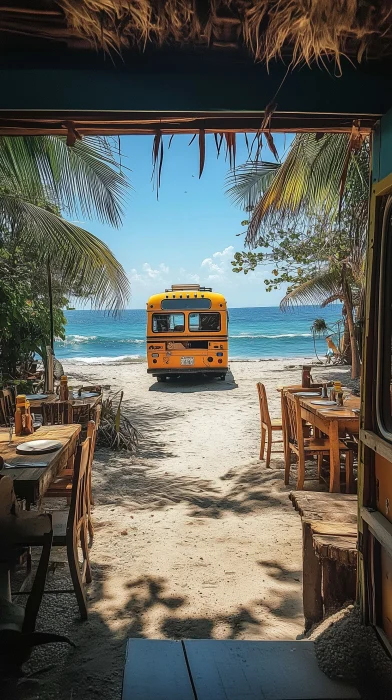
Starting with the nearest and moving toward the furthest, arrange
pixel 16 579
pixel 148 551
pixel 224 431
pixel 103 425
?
1. pixel 16 579
2. pixel 148 551
3. pixel 103 425
4. pixel 224 431

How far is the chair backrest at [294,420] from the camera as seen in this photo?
511 cm

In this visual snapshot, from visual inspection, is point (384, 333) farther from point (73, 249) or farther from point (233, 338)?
point (233, 338)

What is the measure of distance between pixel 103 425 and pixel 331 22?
6051 millimetres

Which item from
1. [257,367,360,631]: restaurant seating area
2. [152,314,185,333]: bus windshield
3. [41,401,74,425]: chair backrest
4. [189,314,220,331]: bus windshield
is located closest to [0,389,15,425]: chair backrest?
[41,401,74,425]: chair backrest

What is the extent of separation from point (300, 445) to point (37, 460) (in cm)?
268

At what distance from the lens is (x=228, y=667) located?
206 centimetres

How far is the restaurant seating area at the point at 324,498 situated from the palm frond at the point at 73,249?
11.0 feet

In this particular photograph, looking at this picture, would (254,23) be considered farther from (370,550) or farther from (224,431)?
(224,431)

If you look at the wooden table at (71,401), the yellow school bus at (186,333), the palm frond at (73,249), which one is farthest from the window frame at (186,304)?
the wooden table at (71,401)

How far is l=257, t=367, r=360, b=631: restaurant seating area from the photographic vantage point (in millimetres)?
2721

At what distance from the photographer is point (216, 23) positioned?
208 cm

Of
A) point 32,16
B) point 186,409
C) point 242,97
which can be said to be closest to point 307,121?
point 242,97

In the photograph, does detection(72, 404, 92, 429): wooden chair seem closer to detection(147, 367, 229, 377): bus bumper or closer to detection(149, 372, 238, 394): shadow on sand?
detection(149, 372, 238, 394): shadow on sand

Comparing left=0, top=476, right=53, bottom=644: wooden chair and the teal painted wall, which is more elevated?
the teal painted wall
